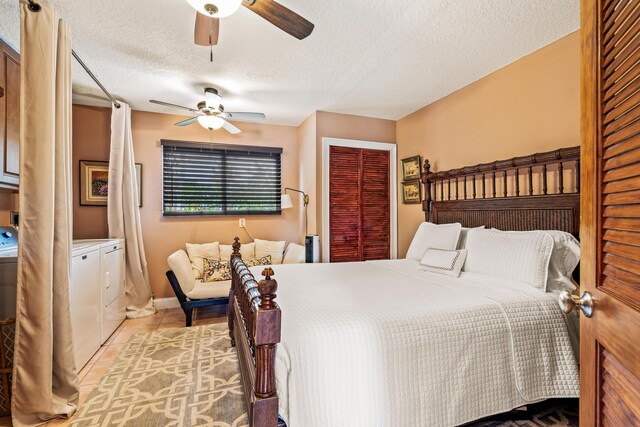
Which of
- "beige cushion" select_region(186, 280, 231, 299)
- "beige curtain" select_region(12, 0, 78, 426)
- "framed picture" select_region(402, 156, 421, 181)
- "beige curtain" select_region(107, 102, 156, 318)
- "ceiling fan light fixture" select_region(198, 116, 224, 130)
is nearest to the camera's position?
"beige curtain" select_region(12, 0, 78, 426)

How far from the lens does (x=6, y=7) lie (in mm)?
1988

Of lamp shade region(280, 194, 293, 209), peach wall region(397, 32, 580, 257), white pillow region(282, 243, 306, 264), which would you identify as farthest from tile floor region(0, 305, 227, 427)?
peach wall region(397, 32, 580, 257)

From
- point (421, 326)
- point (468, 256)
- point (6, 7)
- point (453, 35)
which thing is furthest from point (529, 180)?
point (6, 7)

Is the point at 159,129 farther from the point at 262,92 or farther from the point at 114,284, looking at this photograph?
the point at 114,284

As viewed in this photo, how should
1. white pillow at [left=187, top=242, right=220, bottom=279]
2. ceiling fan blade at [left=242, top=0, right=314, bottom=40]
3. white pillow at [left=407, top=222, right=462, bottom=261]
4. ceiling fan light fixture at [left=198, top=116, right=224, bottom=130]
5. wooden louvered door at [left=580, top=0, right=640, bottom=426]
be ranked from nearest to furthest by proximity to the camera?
wooden louvered door at [left=580, top=0, right=640, bottom=426] → ceiling fan blade at [left=242, top=0, right=314, bottom=40] → white pillow at [left=407, top=222, right=462, bottom=261] → ceiling fan light fixture at [left=198, top=116, right=224, bottom=130] → white pillow at [left=187, top=242, right=220, bottom=279]

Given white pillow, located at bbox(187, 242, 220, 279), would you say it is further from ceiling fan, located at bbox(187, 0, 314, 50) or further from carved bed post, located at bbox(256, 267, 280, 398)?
carved bed post, located at bbox(256, 267, 280, 398)

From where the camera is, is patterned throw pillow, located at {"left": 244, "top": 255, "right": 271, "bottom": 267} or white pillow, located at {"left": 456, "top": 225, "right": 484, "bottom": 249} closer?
white pillow, located at {"left": 456, "top": 225, "right": 484, "bottom": 249}

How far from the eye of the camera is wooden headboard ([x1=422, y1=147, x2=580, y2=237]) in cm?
216

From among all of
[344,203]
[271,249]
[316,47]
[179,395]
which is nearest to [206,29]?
[316,47]

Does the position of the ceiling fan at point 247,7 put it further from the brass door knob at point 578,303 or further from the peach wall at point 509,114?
the peach wall at point 509,114

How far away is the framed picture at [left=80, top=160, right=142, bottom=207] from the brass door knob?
436 centimetres

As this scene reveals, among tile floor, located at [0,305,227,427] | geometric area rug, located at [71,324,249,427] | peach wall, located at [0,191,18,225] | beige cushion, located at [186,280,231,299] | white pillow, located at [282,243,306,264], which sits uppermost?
peach wall, located at [0,191,18,225]

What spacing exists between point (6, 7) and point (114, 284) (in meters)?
2.41

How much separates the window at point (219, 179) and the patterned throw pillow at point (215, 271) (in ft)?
2.53
